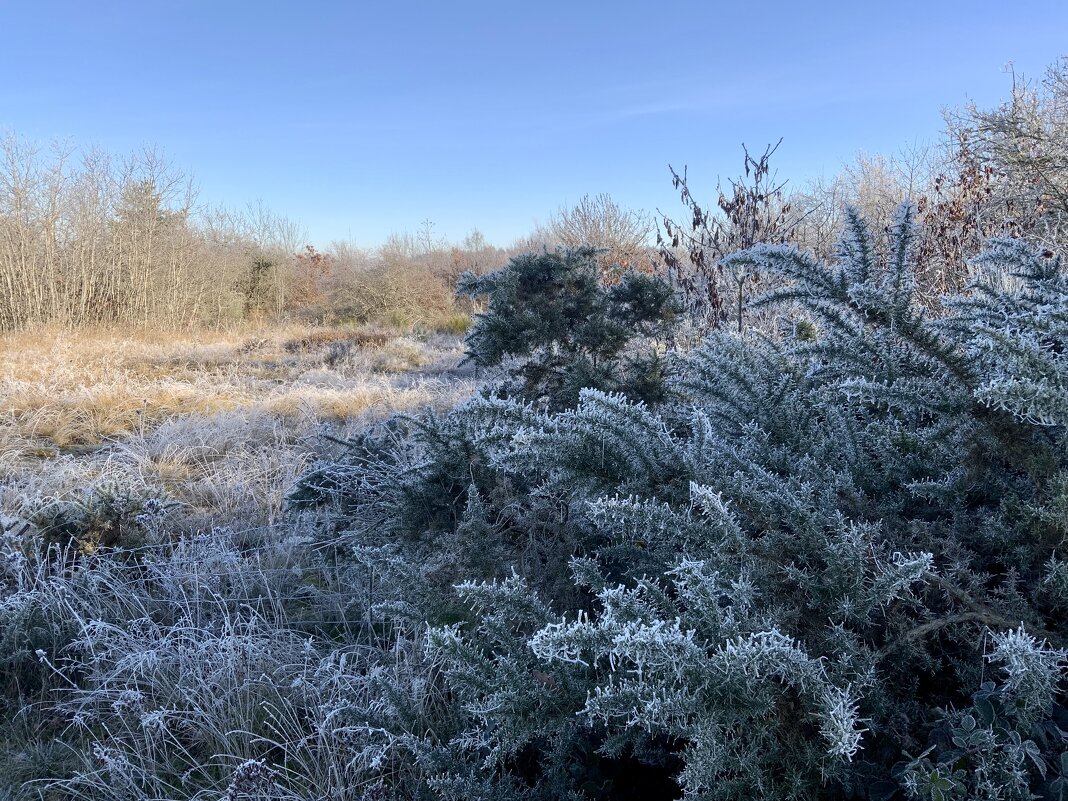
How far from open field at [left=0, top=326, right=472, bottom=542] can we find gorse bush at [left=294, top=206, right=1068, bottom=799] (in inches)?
98.0

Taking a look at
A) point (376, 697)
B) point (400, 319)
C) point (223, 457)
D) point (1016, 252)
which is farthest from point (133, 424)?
point (400, 319)

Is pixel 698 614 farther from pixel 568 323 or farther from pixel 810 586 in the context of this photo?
pixel 568 323

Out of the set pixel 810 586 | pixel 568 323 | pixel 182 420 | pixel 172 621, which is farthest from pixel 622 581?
pixel 182 420

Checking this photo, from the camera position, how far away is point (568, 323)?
10.6ft

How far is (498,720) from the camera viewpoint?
3.77 feet

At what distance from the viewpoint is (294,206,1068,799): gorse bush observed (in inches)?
36.2

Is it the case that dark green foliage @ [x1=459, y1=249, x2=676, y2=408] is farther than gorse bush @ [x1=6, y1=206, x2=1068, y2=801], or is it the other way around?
dark green foliage @ [x1=459, y1=249, x2=676, y2=408]

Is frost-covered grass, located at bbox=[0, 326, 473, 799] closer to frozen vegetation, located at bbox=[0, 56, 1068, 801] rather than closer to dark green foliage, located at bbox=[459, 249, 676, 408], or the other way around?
frozen vegetation, located at bbox=[0, 56, 1068, 801]

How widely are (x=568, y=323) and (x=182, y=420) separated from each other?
372 centimetres

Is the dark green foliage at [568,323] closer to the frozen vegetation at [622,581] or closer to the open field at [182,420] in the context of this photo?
the frozen vegetation at [622,581]

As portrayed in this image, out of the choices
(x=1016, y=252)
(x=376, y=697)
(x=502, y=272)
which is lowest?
(x=376, y=697)

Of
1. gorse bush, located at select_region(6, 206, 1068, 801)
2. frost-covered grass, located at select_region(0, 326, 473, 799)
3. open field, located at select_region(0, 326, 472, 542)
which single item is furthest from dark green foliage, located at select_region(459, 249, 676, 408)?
open field, located at select_region(0, 326, 472, 542)

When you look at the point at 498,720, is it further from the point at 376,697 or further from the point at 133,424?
the point at 133,424

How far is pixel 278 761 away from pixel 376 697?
1.11 ft
